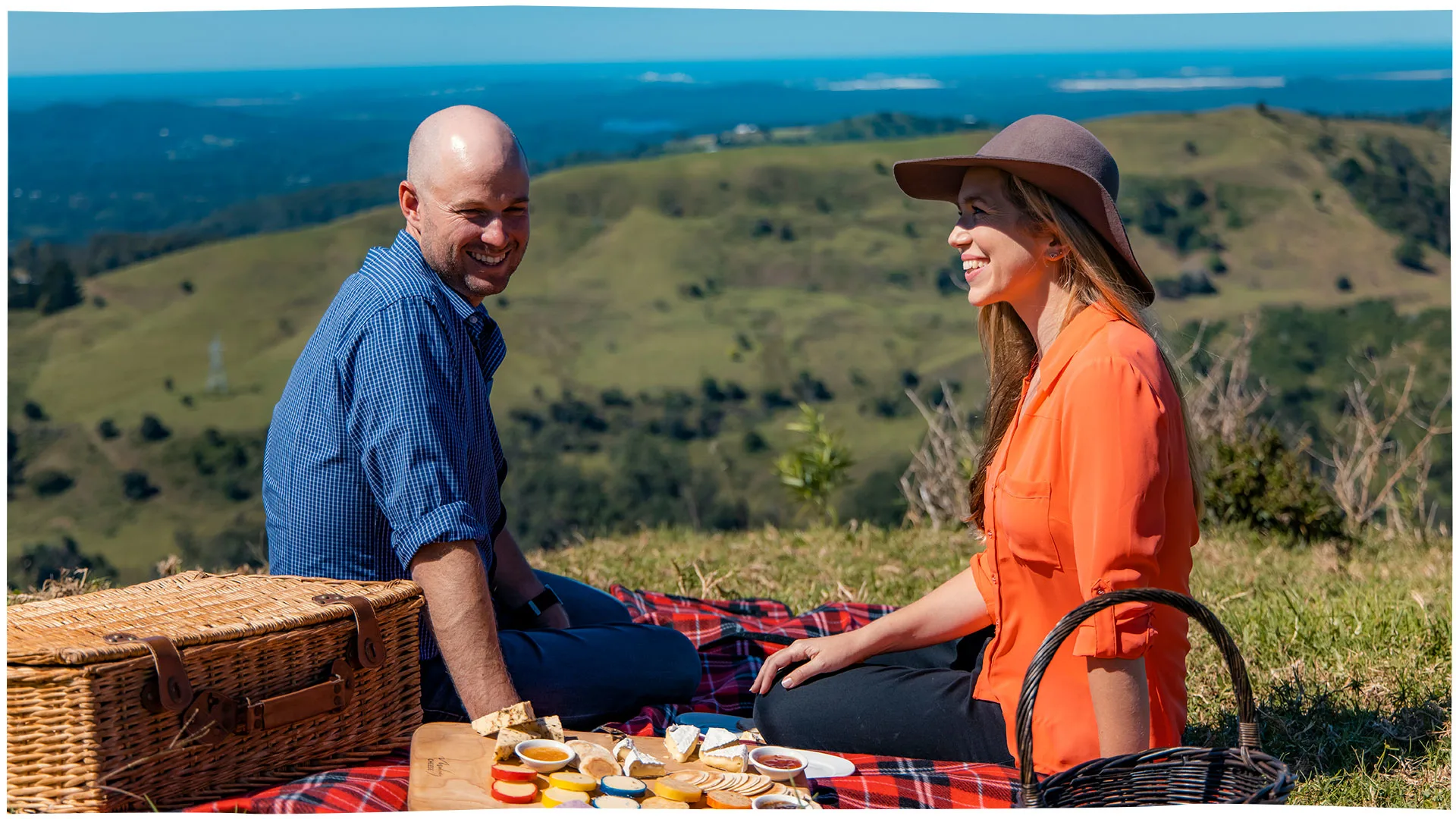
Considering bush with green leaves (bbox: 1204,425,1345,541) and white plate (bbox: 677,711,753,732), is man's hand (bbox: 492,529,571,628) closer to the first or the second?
white plate (bbox: 677,711,753,732)

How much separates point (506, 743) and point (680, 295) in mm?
58865

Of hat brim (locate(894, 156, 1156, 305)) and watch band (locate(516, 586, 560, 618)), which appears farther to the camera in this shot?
watch band (locate(516, 586, 560, 618))

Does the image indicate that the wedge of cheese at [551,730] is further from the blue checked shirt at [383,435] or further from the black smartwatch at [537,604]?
the black smartwatch at [537,604]

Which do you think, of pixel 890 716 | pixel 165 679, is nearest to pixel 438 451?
pixel 165 679

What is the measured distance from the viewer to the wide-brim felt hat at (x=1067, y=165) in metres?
2.66

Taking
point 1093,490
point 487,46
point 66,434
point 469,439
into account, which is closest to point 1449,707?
point 1093,490

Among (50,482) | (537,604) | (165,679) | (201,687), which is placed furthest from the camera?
(50,482)

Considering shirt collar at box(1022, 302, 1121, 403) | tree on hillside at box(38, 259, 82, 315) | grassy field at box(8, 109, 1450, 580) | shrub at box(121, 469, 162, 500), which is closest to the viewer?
shirt collar at box(1022, 302, 1121, 403)

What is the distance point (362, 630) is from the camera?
2.79 meters

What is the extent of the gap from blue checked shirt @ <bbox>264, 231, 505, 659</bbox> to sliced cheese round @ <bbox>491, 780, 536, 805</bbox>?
57cm

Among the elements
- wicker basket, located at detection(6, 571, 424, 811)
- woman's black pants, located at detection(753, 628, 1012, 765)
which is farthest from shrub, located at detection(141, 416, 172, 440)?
woman's black pants, located at detection(753, 628, 1012, 765)

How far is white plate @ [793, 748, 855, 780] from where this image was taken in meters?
2.82

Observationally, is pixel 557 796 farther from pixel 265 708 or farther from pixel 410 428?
pixel 410 428

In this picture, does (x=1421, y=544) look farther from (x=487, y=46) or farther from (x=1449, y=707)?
(x=487, y=46)
